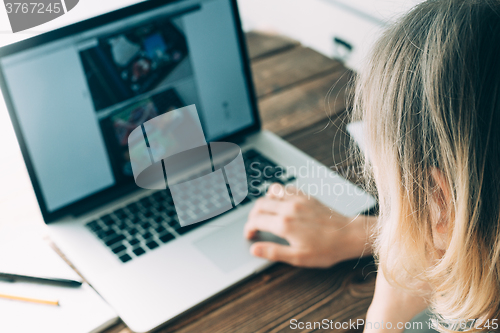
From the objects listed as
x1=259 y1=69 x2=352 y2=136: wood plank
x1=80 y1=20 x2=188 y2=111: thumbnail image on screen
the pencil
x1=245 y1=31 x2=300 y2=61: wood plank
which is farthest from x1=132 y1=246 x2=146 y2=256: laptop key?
x1=245 y1=31 x2=300 y2=61: wood plank

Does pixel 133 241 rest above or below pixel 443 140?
below

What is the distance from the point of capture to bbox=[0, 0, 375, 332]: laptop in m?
0.57

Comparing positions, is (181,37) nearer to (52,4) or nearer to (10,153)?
(10,153)

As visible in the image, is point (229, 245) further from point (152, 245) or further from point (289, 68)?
point (289, 68)

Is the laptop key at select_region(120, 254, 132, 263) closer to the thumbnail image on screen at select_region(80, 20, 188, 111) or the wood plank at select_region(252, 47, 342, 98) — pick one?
the thumbnail image on screen at select_region(80, 20, 188, 111)

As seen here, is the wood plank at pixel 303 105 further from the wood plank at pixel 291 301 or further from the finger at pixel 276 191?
the wood plank at pixel 291 301

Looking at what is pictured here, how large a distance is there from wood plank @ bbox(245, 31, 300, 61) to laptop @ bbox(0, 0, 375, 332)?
1.08 feet

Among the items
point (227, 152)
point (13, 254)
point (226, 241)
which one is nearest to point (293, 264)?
point (226, 241)

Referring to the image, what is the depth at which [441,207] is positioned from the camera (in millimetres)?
442

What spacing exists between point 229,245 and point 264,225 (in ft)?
0.17

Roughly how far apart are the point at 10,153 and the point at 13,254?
31 centimetres

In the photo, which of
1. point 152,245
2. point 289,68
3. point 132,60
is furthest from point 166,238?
point 289,68

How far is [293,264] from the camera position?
1.87ft

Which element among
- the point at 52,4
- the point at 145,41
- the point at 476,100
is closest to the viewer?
the point at 476,100
